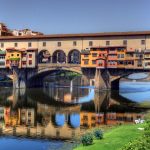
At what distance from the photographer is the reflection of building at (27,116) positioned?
42203mm

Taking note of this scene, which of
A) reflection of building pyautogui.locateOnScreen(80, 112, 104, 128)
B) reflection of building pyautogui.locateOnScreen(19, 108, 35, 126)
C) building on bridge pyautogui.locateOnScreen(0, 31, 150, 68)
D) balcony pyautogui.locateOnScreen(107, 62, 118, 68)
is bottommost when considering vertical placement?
reflection of building pyautogui.locateOnScreen(80, 112, 104, 128)

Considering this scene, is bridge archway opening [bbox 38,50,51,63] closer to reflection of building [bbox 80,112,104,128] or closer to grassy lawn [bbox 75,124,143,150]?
reflection of building [bbox 80,112,104,128]

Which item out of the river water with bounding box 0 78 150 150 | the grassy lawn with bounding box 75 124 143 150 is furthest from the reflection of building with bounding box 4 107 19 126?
the grassy lawn with bounding box 75 124 143 150

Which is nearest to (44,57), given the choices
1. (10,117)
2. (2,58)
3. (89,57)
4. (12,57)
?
(12,57)

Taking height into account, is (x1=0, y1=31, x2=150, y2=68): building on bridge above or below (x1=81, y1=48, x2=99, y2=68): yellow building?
above

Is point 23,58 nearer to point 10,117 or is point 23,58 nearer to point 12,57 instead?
point 12,57

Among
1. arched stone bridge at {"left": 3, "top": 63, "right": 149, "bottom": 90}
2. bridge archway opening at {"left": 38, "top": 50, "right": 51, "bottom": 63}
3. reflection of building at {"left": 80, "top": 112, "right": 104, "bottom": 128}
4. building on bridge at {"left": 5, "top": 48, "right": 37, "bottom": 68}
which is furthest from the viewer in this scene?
bridge archway opening at {"left": 38, "top": 50, "right": 51, "bottom": 63}

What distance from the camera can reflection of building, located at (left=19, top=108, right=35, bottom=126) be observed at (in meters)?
42.2

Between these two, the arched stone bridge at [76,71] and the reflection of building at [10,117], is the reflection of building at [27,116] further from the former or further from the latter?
the arched stone bridge at [76,71]

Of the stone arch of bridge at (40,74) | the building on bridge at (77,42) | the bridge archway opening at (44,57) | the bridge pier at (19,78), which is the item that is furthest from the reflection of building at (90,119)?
the bridge archway opening at (44,57)

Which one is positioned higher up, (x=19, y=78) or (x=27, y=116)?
(x=19, y=78)

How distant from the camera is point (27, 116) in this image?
A: 47.1 m

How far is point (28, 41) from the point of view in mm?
96688

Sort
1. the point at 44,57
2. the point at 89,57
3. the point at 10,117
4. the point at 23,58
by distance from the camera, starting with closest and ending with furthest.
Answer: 1. the point at 10,117
2. the point at 89,57
3. the point at 23,58
4. the point at 44,57
